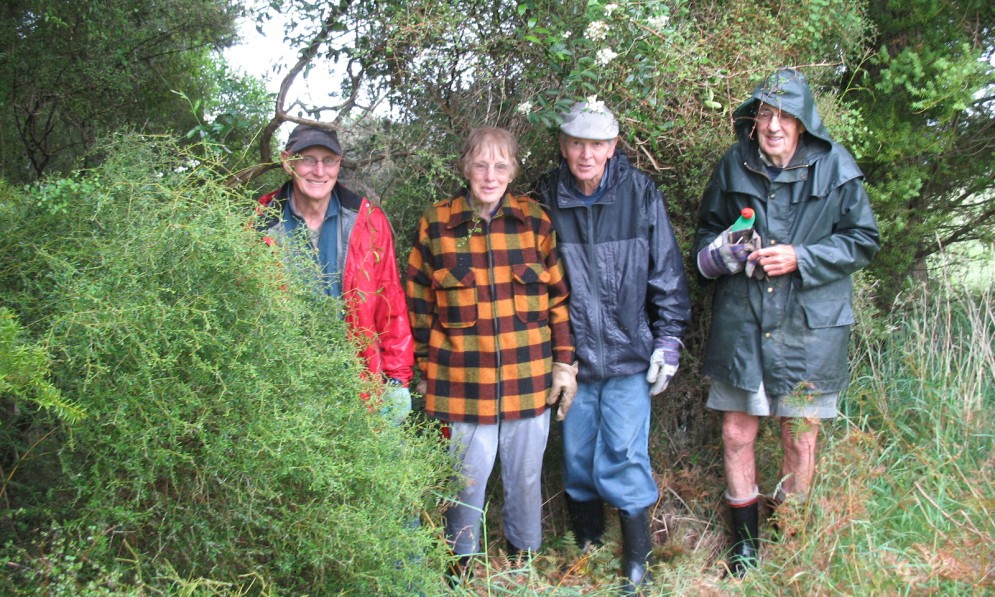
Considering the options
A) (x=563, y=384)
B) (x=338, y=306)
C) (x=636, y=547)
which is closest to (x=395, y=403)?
(x=338, y=306)

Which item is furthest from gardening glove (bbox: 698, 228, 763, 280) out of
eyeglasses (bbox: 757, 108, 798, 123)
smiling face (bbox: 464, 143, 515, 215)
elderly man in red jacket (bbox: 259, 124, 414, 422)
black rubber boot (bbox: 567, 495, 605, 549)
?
elderly man in red jacket (bbox: 259, 124, 414, 422)

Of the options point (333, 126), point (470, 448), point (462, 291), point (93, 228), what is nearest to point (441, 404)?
point (470, 448)

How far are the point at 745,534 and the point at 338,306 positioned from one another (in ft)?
7.25

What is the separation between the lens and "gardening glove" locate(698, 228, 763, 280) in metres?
3.81

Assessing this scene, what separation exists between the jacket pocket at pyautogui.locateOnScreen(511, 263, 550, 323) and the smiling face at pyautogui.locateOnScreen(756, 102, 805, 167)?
1144 mm

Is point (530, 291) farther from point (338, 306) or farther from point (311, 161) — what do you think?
point (311, 161)

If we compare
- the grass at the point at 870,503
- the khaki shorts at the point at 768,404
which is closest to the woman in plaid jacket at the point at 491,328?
the grass at the point at 870,503

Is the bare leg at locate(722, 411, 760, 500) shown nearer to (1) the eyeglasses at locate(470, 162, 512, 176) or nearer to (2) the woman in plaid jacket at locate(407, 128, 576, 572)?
(2) the woman in plaid jacket at locate(407, 128, 576, 572)

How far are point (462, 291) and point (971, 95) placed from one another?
10.2ft

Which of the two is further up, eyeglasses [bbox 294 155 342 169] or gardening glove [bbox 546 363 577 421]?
eyeglasses [bbox 294 155 342 169]

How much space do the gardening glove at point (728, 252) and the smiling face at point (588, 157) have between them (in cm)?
60

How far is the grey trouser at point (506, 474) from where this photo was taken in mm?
3828

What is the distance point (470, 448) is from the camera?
3836mm

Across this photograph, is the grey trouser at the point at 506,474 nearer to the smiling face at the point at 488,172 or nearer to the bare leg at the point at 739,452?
the bare leg at the point at 739,452
